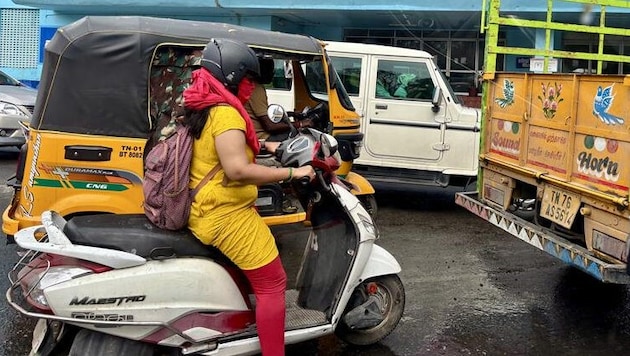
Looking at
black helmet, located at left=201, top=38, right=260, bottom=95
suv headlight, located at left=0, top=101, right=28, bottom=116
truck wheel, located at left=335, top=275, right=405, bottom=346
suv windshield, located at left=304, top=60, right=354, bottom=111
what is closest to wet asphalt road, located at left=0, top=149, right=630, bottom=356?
truck wheel, located at left=335, top=275, right=405, bottom=346

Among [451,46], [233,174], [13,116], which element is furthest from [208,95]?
[451,46]

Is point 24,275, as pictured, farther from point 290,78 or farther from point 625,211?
point 290,78

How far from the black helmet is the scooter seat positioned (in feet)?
2.62

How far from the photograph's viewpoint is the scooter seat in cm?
320

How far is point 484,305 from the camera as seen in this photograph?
5113mm

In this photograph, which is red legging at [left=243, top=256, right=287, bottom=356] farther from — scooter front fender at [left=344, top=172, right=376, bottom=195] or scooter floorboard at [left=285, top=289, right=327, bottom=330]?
scooter front fender at [left=344, top=172, right=376, bottom=195]

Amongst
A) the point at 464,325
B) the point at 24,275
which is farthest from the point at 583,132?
the point at 24,275

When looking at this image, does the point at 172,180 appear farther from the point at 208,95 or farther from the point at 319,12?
the point at 319,12

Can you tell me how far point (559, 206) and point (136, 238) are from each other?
10.1 ft

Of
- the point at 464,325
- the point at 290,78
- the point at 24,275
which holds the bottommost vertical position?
the point at 464,325

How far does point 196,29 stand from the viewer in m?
5.11

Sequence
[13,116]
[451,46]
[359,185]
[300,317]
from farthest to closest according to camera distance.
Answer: [451,46], [13,116], [359,185], [300,317]

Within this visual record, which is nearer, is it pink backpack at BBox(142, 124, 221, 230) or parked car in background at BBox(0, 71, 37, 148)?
pink backpack at BBox(142, 124, 221, 230)

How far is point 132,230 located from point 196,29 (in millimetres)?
2327
